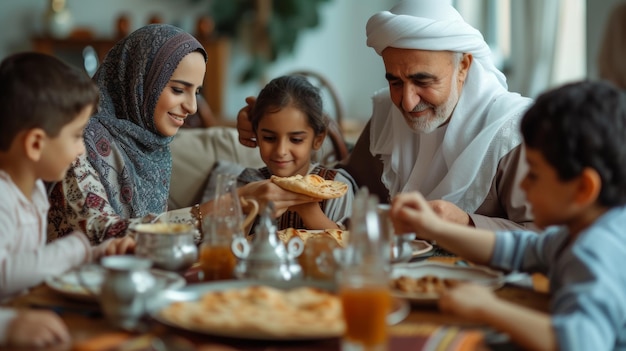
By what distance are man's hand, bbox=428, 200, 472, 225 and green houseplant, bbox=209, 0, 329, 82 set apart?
619 cm

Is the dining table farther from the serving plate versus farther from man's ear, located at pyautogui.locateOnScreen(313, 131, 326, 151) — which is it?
man's ear, located at pyautogui.locateOnScreen(313, 131, 326, 151)

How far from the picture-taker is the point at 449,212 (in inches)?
92.7

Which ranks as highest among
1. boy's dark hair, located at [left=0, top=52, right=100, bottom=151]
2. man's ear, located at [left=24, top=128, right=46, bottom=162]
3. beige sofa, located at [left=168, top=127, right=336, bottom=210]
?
boy's dark hair, located at [left=0, top=52, right=100, bottom=151]

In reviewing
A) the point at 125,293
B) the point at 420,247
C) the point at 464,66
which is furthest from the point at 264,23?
the point at 125,293

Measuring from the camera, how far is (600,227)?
150cm

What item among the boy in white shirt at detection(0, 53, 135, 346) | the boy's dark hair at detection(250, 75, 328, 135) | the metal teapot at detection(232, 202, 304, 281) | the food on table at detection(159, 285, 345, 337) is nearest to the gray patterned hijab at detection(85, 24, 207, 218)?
the boy's dark hair at detection(250, 75, 328, 135)

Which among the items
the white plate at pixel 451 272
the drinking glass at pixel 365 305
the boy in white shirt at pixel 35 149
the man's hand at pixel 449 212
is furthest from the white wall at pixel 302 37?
the drinking glass at pixel 365 305

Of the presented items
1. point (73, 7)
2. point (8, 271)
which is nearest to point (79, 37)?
point (73, 7)

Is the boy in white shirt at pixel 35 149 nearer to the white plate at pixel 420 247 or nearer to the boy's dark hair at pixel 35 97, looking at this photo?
the boy's dark hair at pixel 35 97

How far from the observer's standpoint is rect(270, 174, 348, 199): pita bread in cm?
248

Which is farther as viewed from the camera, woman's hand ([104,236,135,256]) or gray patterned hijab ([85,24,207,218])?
gray patterned hijab ([85,24,207,218])

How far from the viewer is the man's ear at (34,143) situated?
5.88ft

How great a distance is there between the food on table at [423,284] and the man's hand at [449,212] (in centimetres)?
55

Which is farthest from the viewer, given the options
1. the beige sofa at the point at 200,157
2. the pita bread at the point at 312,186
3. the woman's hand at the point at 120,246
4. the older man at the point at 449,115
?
the beige sofa at the point at 200,157
